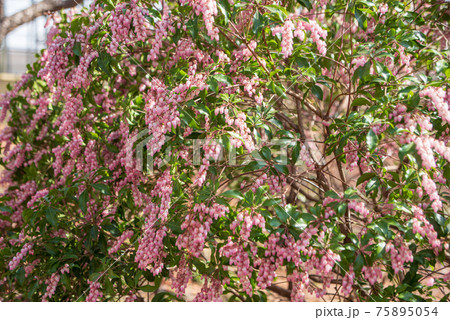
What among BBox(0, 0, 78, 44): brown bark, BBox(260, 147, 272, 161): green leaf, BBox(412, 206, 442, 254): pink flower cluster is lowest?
BBox(412, 206, 442, 254): pink flower cluster

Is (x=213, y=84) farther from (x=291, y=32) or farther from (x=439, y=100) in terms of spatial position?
(x=439, y=100)

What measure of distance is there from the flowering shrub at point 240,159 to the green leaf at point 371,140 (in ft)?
0.05

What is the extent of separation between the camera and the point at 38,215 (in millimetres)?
2691

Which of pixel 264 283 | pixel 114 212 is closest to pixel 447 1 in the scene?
pixel 264 283

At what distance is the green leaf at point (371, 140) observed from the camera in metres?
1.98

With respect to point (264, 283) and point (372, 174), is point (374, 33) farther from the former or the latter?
point (264, 283)

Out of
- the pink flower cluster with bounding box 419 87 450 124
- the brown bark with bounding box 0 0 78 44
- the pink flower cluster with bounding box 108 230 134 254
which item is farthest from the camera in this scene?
the brown bark with bounding box 0 0 78 44

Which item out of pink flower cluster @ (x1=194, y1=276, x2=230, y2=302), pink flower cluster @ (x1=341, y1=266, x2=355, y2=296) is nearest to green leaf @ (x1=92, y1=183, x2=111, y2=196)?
pink flower cluster @ (x1=194, y1=276, x2=230, y2=302)

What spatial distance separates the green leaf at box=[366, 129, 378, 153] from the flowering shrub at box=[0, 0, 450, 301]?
2 centimetres

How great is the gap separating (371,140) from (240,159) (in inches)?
36.5

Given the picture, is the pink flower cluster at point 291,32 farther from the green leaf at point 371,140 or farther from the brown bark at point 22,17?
the brown bark at point 22,17

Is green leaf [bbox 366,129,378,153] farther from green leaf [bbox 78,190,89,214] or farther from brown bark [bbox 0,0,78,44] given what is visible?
brown bark [bbox 0,0,78,44]

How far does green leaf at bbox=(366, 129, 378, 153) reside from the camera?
198cm

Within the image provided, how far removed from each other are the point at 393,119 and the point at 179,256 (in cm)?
124
